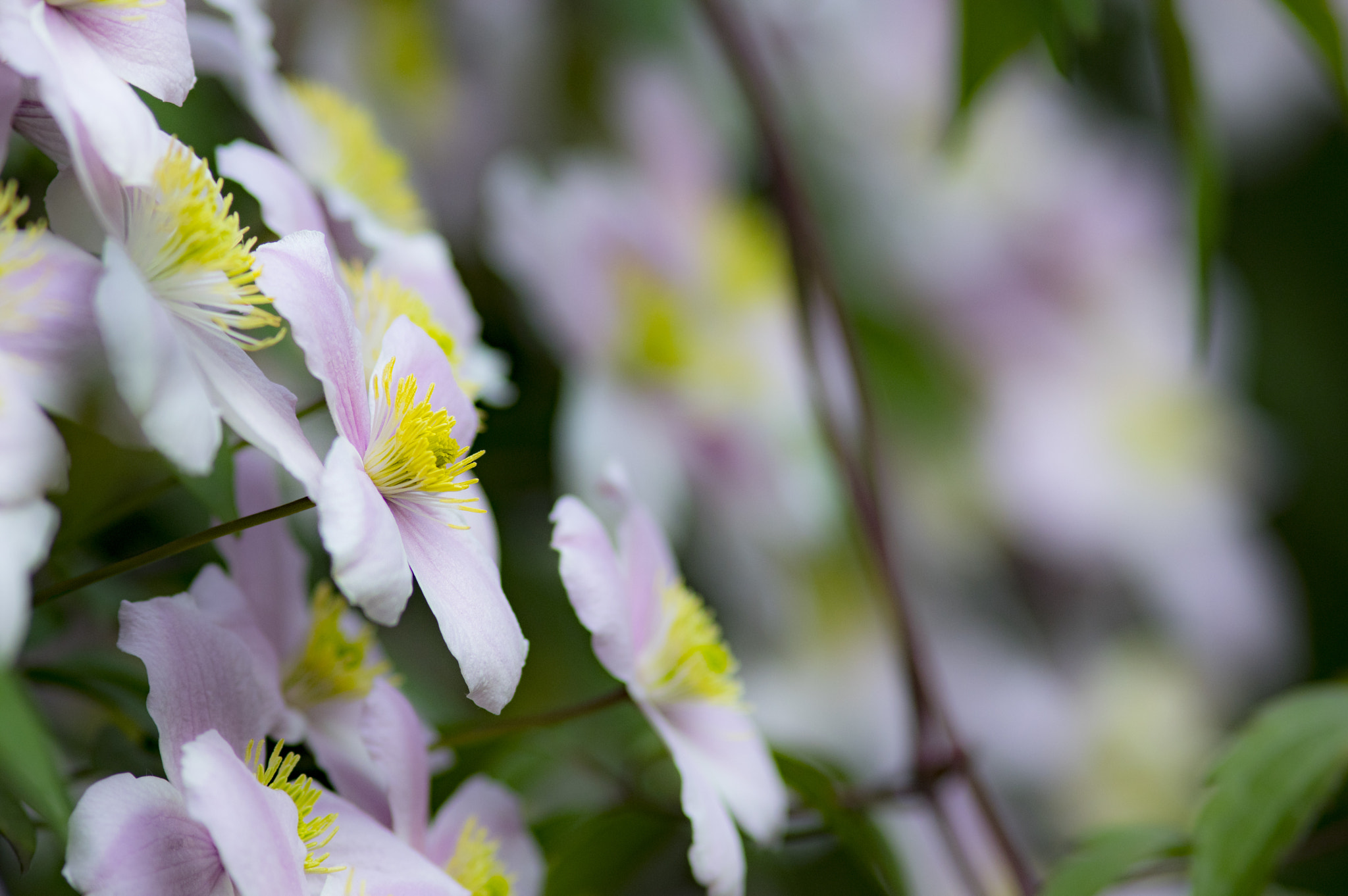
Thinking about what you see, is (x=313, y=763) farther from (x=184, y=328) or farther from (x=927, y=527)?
(x=927, y=527)

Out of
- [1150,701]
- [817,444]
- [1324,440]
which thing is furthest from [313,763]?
[1324,440]

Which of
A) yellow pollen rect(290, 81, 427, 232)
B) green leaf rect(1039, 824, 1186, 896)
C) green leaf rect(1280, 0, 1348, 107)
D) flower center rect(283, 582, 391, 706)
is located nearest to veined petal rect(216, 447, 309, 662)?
flower center rect(283, 582, 391, 706)

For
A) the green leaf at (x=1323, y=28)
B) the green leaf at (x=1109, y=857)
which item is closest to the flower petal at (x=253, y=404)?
the green leaf at (x=1109, y=857)

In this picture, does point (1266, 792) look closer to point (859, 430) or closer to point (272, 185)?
point (859, 430)

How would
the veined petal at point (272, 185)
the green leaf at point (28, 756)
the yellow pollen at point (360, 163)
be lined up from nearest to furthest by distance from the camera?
the green leaf at point (28, 756) < the veined petal at point (272, 185) < the yellow pollen at point (360, 163)

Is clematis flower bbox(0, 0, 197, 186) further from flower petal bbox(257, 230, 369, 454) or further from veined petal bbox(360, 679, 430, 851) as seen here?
veined petal bbox(360, 679, 430, 851)

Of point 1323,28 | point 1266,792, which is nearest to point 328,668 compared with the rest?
point 1266,792

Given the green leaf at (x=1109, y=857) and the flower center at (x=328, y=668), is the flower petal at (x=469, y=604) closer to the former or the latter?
the flower center at (x=328, y=668)
